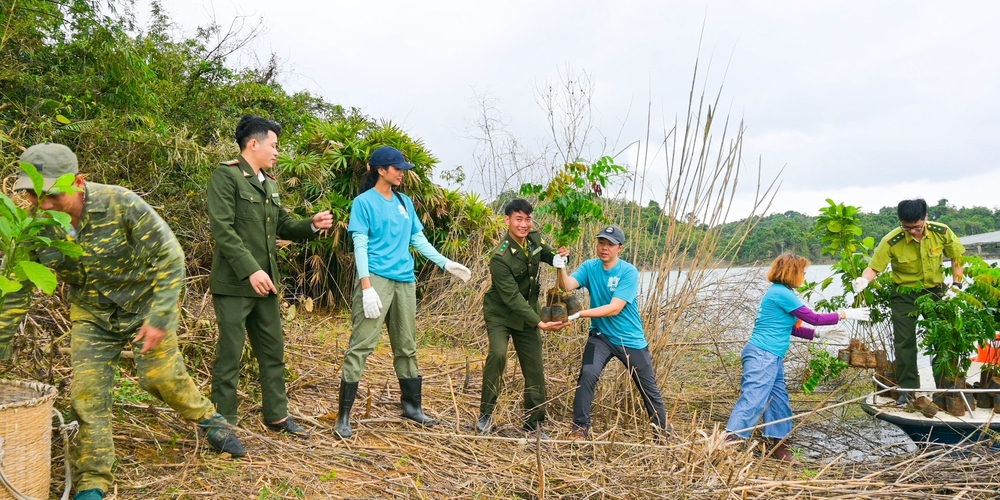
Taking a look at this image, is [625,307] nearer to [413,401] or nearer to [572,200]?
[572,200]

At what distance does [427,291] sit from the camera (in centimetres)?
930

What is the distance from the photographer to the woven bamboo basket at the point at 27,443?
2598 mm

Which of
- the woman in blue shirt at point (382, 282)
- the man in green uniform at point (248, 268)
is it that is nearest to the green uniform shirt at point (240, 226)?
the man in green uniform at point (248, 268)

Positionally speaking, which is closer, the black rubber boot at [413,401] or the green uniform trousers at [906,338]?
the black rubber boot at [413,401]

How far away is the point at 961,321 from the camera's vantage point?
204 inches

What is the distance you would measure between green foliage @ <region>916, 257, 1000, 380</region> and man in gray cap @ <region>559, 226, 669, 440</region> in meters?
2.31

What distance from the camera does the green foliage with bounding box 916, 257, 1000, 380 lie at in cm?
521

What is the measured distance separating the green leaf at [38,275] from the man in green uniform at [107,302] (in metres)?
0.48

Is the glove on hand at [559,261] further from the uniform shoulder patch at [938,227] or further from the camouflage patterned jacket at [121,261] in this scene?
the uniform shoulder patch at [938,227]

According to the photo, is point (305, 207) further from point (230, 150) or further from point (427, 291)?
point (427, 291)

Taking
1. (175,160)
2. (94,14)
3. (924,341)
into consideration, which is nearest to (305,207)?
(175,160)

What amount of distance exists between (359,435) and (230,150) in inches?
175

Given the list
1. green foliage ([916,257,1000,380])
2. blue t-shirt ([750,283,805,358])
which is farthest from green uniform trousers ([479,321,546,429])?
green foliage ([916,257,1000,380])

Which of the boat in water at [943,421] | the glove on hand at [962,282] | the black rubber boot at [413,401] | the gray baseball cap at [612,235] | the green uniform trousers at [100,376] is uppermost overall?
the gray baseball cap at [612,235]
